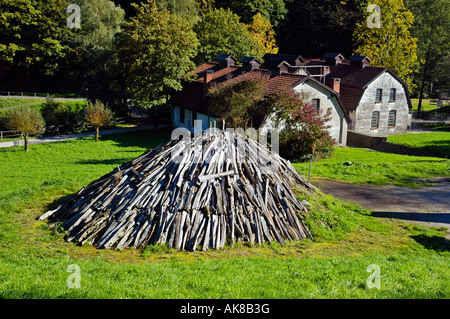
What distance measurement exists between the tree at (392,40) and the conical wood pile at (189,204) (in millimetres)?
39302

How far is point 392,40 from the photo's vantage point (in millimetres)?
50688

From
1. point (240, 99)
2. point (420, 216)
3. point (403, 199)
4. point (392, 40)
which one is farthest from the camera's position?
point (392, 40)

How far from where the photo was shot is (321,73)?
143 feet

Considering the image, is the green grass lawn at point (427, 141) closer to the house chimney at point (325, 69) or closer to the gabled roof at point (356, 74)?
the gabled roof at point (356, 74)

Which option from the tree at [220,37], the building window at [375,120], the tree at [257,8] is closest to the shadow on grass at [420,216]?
the building window at [375,120]

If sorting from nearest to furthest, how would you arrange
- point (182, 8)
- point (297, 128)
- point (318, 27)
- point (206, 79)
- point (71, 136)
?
point (297, 128) → point (206, 79) → point (71, 136) → point (182, 8) → point (318, 27)

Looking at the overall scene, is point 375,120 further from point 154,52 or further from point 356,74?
point 154,52

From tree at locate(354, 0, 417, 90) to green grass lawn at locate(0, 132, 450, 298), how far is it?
37.7 meters

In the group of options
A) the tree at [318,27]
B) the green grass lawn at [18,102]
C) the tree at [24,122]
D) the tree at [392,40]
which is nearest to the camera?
the tree at [24,122]

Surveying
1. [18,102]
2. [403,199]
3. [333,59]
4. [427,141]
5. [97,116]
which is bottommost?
[403,199]

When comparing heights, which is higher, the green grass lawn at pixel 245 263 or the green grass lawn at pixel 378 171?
the green grass lawn at pixel 378 171

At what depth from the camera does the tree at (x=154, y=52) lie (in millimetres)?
39375

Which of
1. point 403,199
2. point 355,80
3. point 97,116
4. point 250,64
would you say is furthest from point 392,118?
Result: point 97,116

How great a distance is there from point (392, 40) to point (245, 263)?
4590 centimetres
